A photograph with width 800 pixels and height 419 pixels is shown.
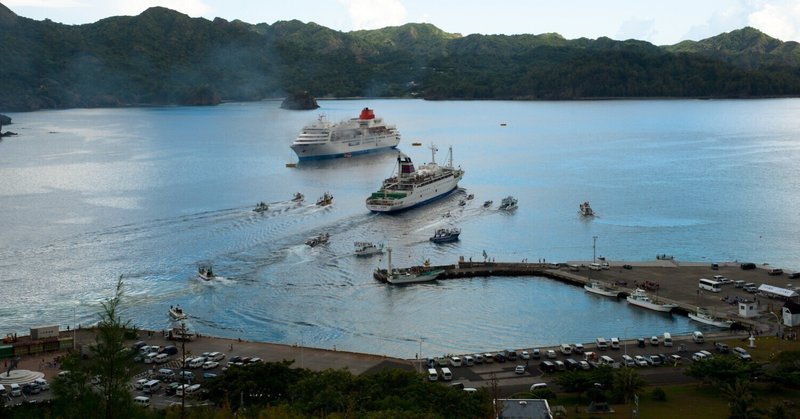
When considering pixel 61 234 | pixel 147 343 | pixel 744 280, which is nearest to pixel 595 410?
pixel 147 343

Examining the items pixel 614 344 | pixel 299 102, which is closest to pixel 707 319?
pixel 614 344

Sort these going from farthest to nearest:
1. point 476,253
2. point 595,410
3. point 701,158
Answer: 1. point 701,158
2. point 476,253
3. point 595,410

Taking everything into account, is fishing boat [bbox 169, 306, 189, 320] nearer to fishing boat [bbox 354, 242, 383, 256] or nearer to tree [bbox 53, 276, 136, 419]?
fishing boat [bbox 354, 242, 383, 256]

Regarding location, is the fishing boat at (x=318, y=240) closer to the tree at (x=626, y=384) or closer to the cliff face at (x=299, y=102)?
the tree at (x=626, y=384)

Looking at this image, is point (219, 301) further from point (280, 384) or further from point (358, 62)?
point (358, 62)

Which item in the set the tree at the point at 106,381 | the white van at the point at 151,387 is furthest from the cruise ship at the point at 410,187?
the tree at the point at 106,381

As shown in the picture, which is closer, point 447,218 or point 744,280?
point 744,280

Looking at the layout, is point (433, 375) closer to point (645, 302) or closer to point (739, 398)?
point (739, 398)
